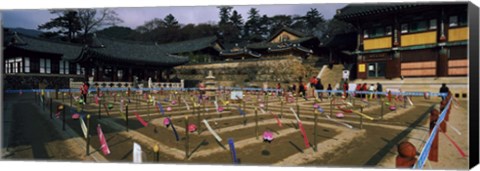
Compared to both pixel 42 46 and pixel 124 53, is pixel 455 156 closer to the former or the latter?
pixel 124 53

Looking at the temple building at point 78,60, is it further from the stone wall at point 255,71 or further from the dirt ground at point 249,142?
the dirt ground at point 249,142

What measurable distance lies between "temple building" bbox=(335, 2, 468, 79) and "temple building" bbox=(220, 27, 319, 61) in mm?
13309

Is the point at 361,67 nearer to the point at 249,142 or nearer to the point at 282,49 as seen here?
the point at 282,49

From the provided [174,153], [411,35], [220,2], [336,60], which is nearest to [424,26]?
[411,35]

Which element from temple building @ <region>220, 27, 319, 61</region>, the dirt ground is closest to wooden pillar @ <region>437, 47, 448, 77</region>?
the dirt ground

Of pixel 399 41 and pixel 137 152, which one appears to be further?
pixel 399 41

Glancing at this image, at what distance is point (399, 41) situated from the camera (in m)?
16.9

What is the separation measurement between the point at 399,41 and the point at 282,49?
18006 mm

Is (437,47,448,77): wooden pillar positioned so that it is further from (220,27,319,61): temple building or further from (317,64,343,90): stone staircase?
(220,27,319,61): temple building

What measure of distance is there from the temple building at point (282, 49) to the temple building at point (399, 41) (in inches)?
524

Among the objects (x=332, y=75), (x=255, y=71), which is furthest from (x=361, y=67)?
(x=255, y=71)

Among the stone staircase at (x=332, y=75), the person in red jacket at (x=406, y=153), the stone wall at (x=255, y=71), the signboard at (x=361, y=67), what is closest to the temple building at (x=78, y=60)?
the stone wall at (x=255, y=71)

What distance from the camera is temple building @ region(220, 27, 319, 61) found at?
111 ft

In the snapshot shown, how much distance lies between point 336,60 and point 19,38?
2996 centimetres
